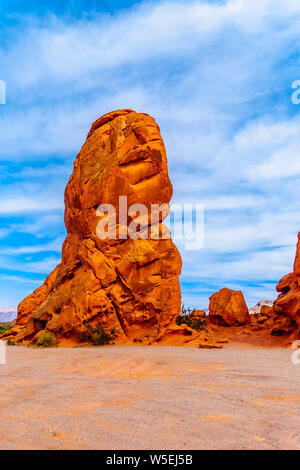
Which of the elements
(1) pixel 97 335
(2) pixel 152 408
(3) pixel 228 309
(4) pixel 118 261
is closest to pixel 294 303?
(4) pixel 118 261

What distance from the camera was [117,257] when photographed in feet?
52.9

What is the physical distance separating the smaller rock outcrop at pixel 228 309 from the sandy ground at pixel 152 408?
20.5 m

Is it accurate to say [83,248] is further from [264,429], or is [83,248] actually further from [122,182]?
[264,429]

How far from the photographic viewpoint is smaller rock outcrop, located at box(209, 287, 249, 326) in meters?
27.3

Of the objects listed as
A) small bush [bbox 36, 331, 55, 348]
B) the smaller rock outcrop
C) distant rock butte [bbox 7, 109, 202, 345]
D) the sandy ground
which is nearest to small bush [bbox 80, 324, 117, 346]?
distant rock butte [bbox 7, 109, 202, 345]

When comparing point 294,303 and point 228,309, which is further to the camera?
point 228,309

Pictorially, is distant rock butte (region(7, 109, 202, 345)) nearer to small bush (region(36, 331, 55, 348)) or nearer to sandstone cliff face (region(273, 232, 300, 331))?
small bush (region(36, 331, 55, 348))

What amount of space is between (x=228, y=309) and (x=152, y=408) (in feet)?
80.3

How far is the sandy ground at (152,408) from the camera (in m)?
3.07

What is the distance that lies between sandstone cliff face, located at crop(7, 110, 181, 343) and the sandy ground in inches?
291

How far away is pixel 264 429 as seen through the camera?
11.0ft

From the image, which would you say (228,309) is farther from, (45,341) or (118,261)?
(45,341)
